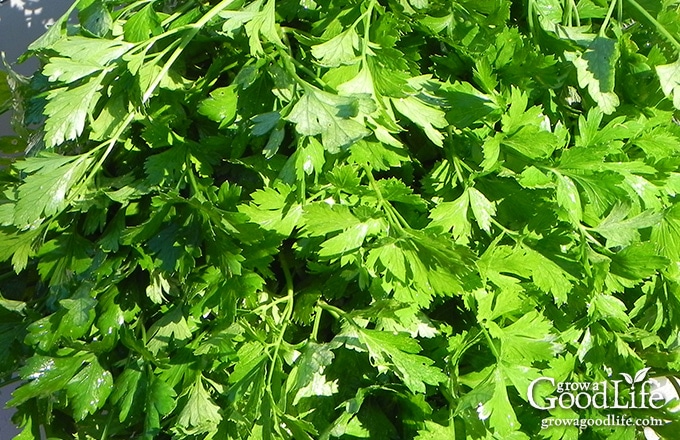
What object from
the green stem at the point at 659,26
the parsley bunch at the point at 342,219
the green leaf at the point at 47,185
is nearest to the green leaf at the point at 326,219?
the parsley bunch at the point at 342,219

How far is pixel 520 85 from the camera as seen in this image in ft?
1.89

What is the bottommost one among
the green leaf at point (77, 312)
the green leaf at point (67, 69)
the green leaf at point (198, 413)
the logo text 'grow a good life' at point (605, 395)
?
the logo text 'grow a good life' at point (605, 395)

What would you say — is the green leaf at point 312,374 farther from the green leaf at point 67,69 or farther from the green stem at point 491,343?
the green leaf at point 67,69

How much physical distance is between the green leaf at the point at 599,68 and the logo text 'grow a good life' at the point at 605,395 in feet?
0.80

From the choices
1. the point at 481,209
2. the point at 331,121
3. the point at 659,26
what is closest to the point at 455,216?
the point at 481,209

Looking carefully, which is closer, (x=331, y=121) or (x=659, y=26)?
(x=331, y=121)

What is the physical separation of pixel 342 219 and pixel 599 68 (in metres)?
0.25

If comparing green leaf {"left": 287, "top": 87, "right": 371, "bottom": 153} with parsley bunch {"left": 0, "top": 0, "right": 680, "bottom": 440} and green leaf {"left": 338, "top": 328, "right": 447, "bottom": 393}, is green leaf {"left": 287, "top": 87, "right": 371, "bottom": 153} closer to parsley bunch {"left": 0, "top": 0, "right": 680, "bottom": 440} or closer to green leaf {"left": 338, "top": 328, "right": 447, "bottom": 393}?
parsley bunch {"left": 0, "top": 0, "right": 680, "bottom": 440}

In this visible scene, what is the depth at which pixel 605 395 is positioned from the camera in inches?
24.0

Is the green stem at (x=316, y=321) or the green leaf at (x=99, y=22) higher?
the green leaf at (x=99, y=22)

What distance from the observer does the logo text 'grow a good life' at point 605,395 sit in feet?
1.96

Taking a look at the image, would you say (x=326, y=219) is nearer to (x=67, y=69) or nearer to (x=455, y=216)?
(x=455, y=216)

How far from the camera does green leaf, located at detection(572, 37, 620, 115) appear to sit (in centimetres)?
56

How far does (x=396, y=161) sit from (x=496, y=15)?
0.51 ft
